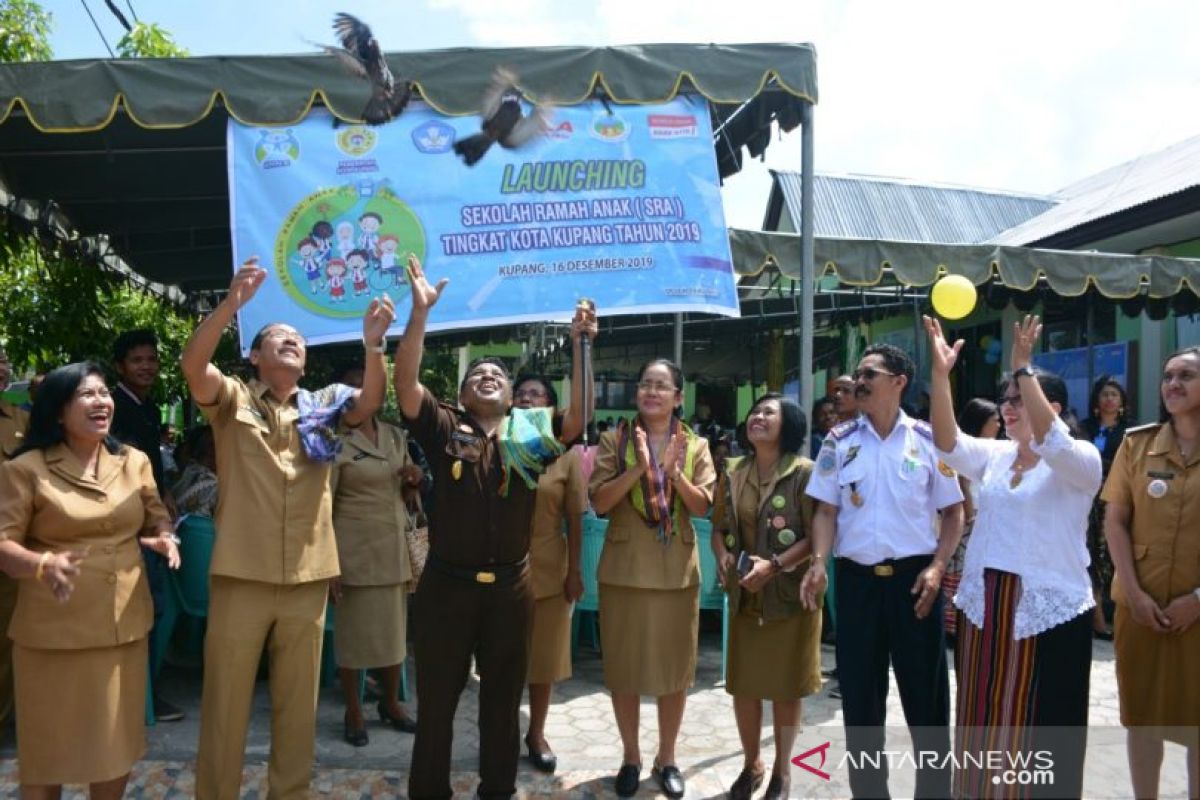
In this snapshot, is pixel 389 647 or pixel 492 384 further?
pixel 389 647

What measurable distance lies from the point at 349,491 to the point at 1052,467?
2.90 meters

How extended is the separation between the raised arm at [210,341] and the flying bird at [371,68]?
58.8 inches

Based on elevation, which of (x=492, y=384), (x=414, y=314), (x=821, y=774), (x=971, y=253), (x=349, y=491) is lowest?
(x=821, y=774)

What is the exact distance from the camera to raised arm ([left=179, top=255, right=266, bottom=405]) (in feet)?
9.64

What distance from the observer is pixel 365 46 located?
4.08 m

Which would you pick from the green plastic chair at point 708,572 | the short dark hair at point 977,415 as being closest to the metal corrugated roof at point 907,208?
the short dark hair at point 977,415

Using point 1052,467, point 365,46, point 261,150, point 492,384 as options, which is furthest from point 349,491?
point 1052,467

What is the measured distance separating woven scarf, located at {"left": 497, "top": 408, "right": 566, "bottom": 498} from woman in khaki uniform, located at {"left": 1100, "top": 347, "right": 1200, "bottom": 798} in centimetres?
214

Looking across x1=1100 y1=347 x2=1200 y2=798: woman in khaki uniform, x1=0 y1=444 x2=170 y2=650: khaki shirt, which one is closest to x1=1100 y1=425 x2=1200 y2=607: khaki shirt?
x1=1100 y1=347 x2=1200 y2=798: woman in khaki uniform

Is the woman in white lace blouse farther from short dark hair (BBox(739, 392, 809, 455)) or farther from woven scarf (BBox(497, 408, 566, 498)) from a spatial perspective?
woven scarf (BBox(497, 408, 566, 498))

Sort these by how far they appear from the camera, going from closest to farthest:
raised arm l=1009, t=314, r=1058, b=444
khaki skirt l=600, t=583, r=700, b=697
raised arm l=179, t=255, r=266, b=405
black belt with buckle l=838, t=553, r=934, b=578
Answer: raised arm l=1009, t=314, r=1058, b=444 < raised arm l=179, t=255, r=266, b=405 < black belt with buckle l=838, t=553, r=934, b=578 < khaki skirt l=600, t=583, r=700, b=697

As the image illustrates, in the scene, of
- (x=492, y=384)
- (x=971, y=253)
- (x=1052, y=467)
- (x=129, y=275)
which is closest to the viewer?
(x=1052, y=467)

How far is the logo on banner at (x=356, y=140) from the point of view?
440 centimetres

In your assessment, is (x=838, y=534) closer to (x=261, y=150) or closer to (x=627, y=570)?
(x=627, y=570)
